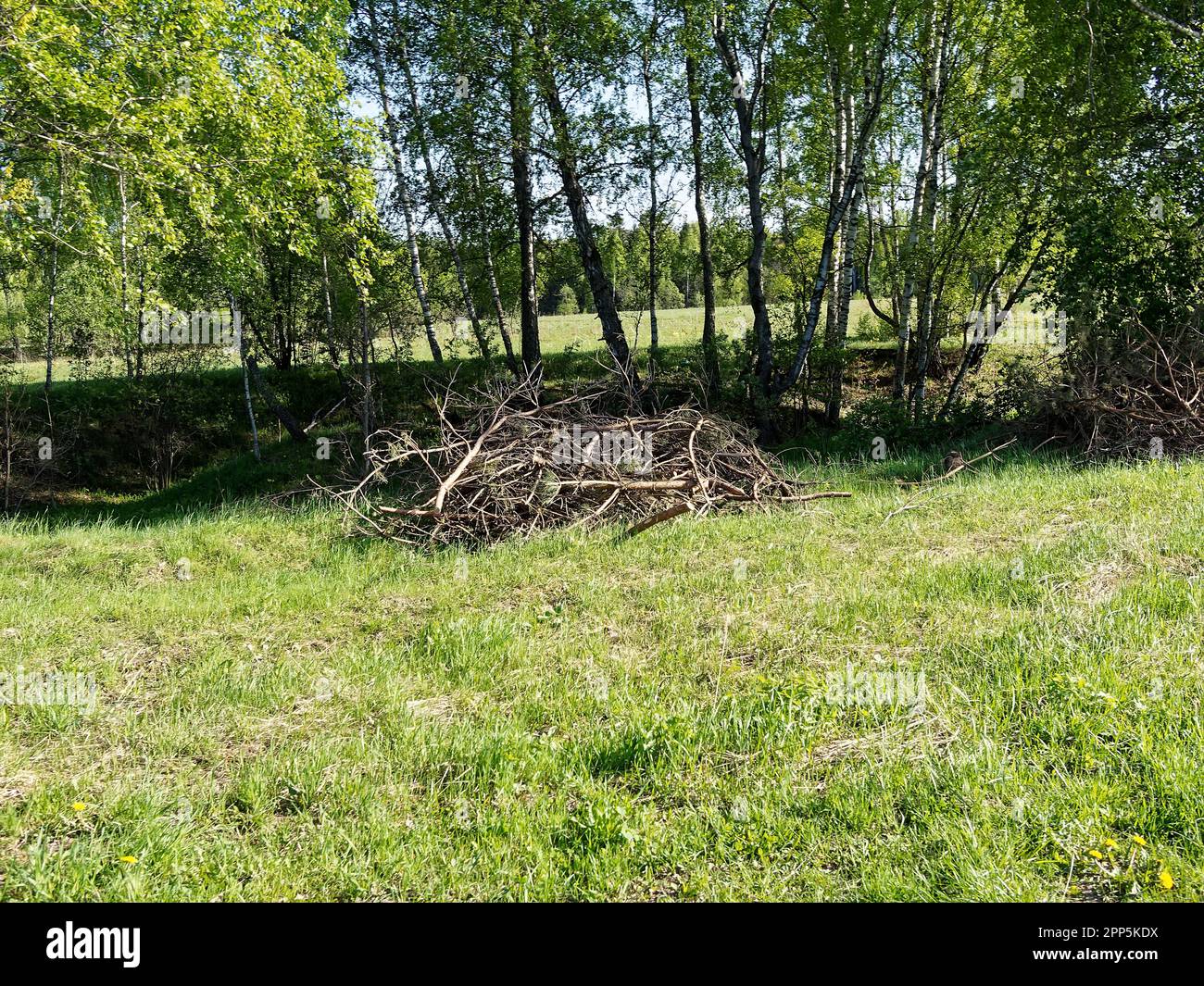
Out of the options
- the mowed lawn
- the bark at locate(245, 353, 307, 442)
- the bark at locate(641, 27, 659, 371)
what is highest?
the bark at locate(641, 27, 659, 371)

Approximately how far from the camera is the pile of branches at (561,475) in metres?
8.72

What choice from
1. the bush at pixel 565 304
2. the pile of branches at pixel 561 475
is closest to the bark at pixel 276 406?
the pile of branches at pixel 561 475

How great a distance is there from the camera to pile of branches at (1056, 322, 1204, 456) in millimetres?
9805

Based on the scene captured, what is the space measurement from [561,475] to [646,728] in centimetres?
→ 543

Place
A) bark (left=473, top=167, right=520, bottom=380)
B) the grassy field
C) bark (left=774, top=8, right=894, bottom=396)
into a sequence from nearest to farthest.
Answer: bark (left=774, top=8, right=894, bottom=396) < bark (left=473, top=167, right=520, bottom=380) < the grassy field

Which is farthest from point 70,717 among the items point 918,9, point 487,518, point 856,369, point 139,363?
point 856,369

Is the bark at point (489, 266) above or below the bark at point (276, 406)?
above

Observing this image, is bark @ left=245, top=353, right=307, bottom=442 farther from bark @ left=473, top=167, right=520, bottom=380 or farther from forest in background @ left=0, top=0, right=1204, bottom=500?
bark @ left=473, top=167, right=520, bottom=380

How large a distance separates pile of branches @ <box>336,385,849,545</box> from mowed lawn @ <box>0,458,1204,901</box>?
157cm

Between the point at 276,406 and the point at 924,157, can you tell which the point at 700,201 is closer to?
the point at 924,157

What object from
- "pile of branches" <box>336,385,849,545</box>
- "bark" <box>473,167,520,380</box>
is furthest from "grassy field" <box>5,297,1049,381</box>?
"pile of branches" <box>336,385,849,545</box>

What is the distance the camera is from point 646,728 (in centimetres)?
400

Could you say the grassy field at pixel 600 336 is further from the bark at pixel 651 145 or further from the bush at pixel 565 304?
the bush at pixel 565 304

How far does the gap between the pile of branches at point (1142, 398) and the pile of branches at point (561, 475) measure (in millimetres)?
4453
